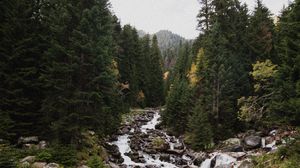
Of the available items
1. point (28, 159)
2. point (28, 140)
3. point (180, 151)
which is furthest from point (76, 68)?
point (180, 151)

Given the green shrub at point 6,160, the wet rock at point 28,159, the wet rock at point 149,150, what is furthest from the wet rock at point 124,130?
the green shrub at point 6,160

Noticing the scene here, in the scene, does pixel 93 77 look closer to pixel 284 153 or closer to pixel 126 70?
pixel 284 153

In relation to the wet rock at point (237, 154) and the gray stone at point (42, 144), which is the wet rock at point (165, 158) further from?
the gray stone at point (42, 144)

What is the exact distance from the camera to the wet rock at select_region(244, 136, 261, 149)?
30.5 metres

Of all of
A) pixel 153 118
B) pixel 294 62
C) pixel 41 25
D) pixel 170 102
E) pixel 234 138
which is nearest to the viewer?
pixel 294 62

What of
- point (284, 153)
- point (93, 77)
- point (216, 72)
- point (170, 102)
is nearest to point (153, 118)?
point (170, 102)

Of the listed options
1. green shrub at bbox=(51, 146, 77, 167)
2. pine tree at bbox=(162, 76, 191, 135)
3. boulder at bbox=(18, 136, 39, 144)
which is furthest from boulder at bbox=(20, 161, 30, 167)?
pine tree at bbox=(162, 76, 191, 135)

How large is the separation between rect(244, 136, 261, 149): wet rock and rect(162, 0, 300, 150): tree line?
73.7 inches

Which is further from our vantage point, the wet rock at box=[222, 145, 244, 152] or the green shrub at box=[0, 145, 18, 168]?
the wet rock at box=[222, 145, 244, 152]

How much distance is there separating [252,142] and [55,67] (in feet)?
67.2

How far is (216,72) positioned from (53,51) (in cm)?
2086

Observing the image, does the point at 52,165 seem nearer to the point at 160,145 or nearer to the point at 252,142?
the point at 160,145

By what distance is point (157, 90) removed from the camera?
250ft

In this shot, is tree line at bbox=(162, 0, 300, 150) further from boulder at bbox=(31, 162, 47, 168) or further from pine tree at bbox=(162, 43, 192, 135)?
boulder at bbox=(31, 162, 47, 168)
